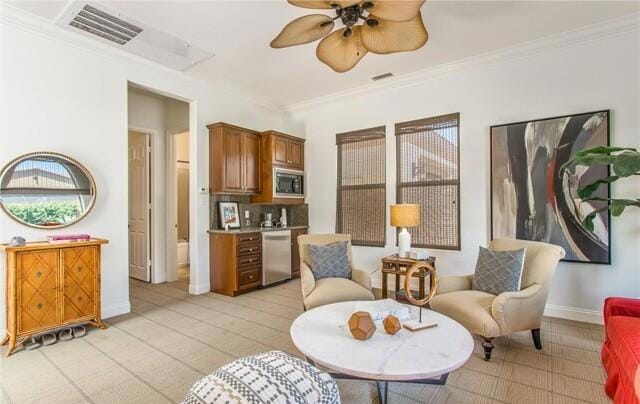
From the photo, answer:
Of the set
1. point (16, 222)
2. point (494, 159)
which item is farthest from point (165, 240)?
point (494, 159)

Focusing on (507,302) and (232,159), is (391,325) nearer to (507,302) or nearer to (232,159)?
(507,302)

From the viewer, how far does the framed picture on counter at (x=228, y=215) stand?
4.66 meters

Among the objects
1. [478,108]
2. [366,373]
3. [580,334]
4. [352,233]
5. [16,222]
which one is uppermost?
[478,108]

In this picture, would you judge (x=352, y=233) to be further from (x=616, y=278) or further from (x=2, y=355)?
(x=2, y=355)

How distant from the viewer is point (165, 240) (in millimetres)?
5094

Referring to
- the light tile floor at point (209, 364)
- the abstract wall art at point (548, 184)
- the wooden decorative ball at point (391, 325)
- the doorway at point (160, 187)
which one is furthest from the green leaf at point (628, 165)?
the doorway at point (160, 187)

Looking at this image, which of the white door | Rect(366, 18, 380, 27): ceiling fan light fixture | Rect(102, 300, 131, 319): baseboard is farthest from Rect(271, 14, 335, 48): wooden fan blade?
the white door

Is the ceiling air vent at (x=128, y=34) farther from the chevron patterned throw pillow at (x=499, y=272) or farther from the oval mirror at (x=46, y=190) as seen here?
the chevron patterned throw pillow at (x=499, y=272)

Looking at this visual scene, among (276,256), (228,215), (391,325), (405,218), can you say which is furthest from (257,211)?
(391,325)

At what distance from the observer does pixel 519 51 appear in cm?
357

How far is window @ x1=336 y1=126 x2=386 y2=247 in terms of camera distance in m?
4.68

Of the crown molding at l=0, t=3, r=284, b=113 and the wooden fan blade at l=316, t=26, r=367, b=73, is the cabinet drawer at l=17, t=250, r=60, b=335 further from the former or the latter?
the wooden fan blade at l=316, t=26, r=367, b=73

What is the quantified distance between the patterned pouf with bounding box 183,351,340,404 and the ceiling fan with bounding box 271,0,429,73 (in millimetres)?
2067

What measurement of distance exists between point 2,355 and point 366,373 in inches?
117
